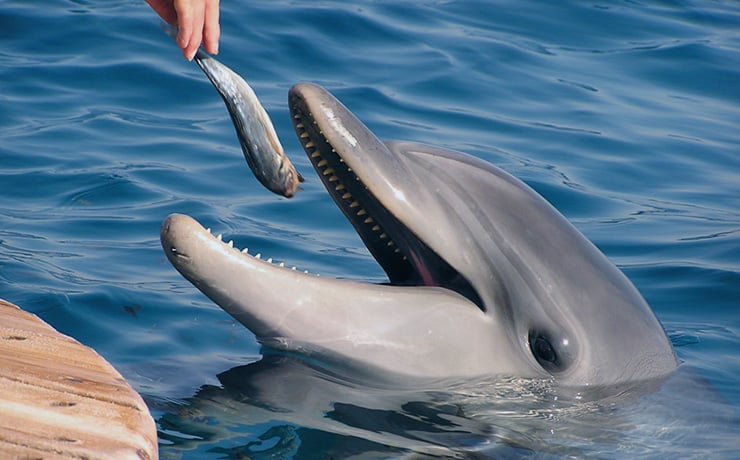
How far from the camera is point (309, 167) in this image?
1058 cm

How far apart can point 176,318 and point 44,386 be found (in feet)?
9.82

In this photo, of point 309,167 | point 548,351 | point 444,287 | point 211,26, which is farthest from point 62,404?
point 309,167

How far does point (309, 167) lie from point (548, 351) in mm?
5137

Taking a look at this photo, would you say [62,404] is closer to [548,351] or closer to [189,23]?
[189,23]

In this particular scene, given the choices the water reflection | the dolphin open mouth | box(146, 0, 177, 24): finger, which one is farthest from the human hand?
the water reflection

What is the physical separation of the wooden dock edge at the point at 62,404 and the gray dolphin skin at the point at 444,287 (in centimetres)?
81

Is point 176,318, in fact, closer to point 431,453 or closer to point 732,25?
point 431,453

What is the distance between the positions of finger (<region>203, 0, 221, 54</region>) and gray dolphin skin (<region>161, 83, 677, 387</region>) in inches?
16.8

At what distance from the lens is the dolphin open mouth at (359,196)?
5.46m

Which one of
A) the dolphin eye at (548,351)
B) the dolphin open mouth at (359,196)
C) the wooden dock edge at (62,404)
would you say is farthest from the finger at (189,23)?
the dolphin eye at (548,351)

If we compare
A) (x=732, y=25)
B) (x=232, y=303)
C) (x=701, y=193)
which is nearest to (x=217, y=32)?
(x=232, y=303)

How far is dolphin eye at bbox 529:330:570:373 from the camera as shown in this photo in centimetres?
571

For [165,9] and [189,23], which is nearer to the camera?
[189,23]

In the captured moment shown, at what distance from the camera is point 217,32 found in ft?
18.0
